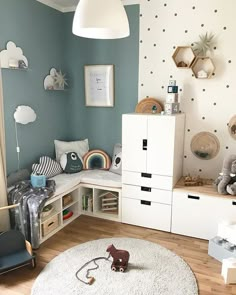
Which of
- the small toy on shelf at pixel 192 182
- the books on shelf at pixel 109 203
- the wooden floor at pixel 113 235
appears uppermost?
the small toy on shelf at pixel 192 182

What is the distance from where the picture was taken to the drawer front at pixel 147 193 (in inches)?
114

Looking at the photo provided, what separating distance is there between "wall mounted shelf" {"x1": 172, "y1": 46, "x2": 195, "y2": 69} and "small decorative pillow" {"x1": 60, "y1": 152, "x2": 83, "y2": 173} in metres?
1.66

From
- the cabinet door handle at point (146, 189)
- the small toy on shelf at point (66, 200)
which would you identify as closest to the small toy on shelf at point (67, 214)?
the small toy on shelf at point (66, 200)

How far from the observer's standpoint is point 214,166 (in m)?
3.15

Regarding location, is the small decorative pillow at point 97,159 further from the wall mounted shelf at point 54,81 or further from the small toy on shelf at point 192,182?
the small toy on shelf at point 192,182

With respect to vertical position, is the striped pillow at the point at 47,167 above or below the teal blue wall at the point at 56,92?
below

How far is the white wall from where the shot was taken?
9.48 ft

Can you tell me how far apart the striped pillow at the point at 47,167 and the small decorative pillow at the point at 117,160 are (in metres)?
0.65

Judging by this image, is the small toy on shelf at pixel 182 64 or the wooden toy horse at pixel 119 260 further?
the small toy on shelf at pixel 182 64

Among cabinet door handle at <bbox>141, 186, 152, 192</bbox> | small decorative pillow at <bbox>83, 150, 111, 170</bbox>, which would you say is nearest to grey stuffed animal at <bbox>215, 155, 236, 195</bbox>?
cabinet door handle at <bbox>141, 186, 152, 192</bbox>

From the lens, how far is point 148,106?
3254 mm

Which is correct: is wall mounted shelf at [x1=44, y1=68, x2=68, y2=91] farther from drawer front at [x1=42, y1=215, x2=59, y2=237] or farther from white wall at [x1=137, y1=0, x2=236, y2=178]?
drawer front at [x1=42, y1=215, x2=59, y2=237]

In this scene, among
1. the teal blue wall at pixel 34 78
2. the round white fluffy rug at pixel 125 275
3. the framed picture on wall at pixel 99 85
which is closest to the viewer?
the round white fluffy rug at pixel 125 275

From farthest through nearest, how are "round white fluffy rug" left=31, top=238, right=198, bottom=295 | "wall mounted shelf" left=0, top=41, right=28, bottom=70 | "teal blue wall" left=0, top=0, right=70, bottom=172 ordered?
"teal blue wall" left=0, top=0, right=70, bottom=172 → "wall mounted shelf" left=0, top=41, right=28, bottom=70 → "round white fluffy rug" left=31, top=238, right=198, bottom=295
